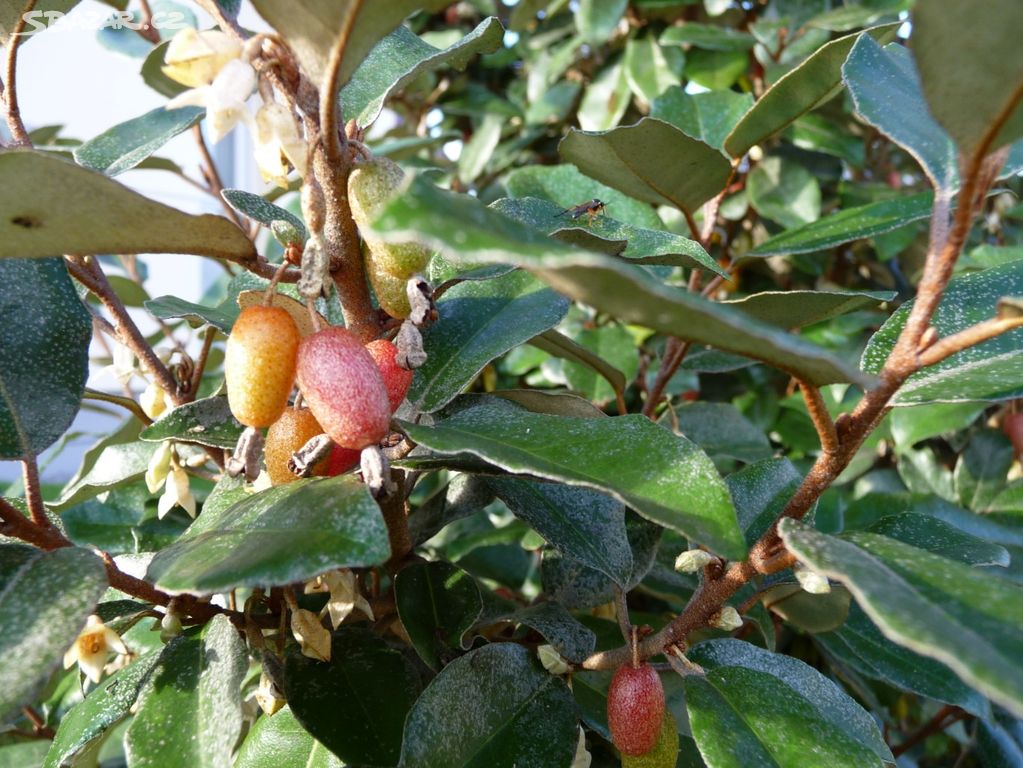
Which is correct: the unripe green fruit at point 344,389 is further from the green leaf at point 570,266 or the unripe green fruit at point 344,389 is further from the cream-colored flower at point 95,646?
the cream-colored flower at point 95,646

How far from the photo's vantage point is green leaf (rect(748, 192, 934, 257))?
78cm

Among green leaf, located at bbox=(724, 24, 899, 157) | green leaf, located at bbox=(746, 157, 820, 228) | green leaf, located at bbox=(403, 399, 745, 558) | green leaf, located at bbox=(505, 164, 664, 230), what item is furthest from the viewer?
green leaf, located at bbox=(746, 157, 820, 228)

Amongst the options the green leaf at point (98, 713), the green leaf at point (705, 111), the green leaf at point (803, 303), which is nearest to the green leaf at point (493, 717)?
the green leaf at point (98, 713)

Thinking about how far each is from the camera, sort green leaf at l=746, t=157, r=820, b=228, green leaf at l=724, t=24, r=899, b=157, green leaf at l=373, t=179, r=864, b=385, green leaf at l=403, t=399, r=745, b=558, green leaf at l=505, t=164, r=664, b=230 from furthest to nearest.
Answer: green leaf at l=746, t=157, r=820, b=228
green leaf at l=505, t=164, r=664, b=230
green leaf at l=724, t=24, r=899, b=157
green leaf at l=403, t=399, r=745, b=558
green leaf at l=373, t=179, r=864, b=385

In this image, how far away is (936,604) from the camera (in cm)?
36

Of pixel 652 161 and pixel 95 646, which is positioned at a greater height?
pixel 652 161

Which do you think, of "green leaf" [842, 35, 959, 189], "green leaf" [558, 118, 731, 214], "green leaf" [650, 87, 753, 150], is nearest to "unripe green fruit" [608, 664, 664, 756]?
"green leaf" [842, 35, 959, 189]

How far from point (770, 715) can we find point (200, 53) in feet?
1.74

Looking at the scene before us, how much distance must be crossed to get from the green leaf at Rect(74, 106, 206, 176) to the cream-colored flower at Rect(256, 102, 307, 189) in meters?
0.24

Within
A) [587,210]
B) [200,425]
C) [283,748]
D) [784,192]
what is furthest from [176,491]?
[784,192]

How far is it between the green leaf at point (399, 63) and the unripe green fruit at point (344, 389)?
0.70 feet

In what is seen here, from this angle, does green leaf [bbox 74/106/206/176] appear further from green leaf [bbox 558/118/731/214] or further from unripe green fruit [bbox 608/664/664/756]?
unripe green fruit [bbox 608/664/664/756]

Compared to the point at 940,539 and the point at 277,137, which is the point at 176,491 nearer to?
the point at 277,137

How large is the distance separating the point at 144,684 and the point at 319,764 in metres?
0.14
